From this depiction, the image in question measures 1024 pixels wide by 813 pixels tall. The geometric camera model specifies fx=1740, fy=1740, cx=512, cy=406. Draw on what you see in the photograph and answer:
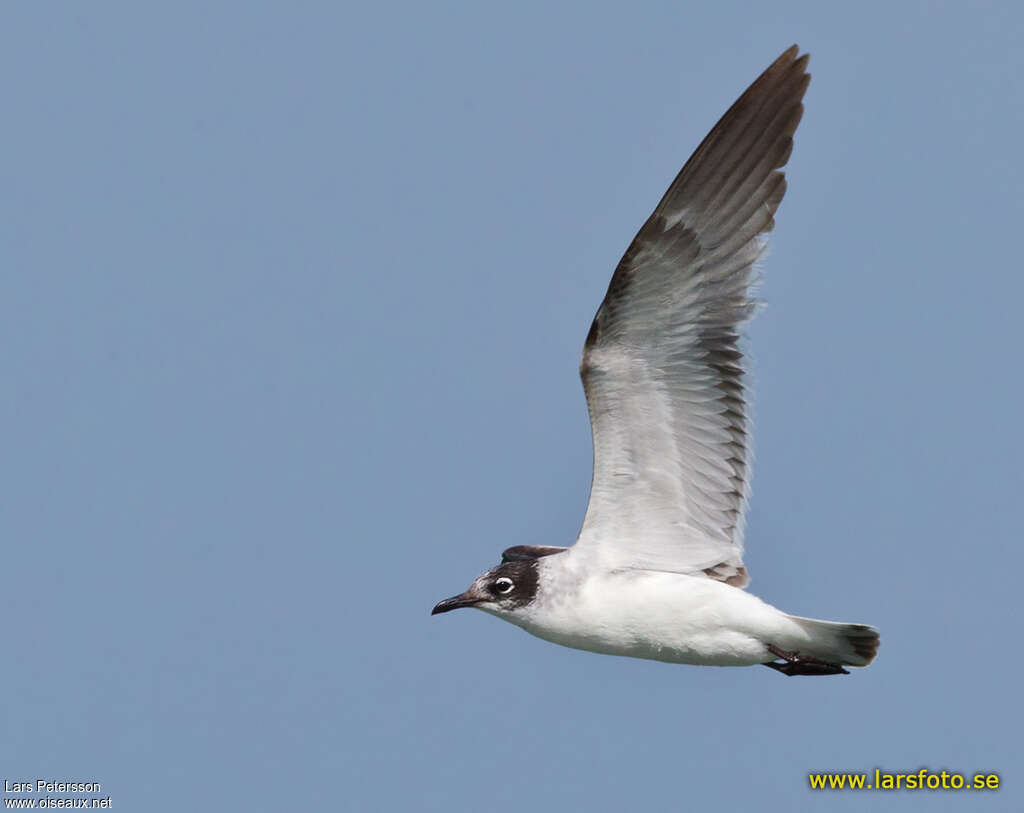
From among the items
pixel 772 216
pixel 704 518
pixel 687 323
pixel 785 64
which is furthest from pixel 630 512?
pixel 785 64

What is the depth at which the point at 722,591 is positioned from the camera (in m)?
13.0

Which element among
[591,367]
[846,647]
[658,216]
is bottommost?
[846,647]

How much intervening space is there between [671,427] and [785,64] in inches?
110

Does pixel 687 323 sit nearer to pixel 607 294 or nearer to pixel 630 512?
pixel 607 294

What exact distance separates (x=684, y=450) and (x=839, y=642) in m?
1.86

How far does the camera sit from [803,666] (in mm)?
13180

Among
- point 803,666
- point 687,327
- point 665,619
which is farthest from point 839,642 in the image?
point 687,327

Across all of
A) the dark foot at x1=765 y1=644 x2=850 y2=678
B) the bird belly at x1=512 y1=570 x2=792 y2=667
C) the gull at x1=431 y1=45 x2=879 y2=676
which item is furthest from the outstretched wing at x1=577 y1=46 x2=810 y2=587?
the dark foot at x1=765 y1=644 x2=850 y2=678

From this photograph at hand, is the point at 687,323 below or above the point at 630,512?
above

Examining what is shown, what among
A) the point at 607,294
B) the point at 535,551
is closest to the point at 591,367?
the point at 607,294

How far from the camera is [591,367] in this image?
502 inches

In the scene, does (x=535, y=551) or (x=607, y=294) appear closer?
(x=607, y=294)

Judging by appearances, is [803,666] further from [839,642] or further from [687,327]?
[687,327]

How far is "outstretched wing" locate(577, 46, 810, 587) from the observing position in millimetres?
12688
